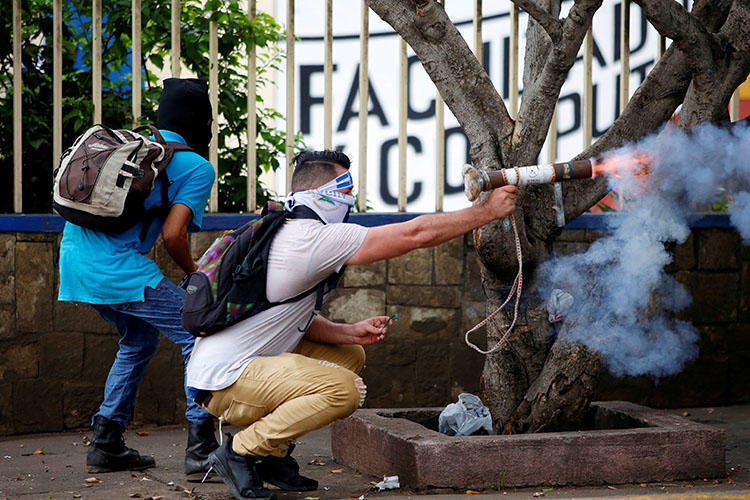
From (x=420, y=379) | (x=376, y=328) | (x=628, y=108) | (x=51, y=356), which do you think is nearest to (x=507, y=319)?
(x=376, y=328)

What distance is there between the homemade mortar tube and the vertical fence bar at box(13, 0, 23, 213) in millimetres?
3091

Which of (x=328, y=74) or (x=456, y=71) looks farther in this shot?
(x=328, y=74)

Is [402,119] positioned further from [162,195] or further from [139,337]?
[139,337]

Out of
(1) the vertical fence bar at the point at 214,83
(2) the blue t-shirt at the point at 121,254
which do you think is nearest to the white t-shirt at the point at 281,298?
(2) the blue t-shirt at the point at 121,254

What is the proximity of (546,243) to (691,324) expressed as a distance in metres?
2.31

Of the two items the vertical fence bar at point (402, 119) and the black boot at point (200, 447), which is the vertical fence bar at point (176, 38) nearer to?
the vertical fence bar at point (402, 119)

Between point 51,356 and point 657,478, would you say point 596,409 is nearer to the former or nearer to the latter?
point 657,478

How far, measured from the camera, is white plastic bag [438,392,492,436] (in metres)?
4.82

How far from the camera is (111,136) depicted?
4625 millimetres

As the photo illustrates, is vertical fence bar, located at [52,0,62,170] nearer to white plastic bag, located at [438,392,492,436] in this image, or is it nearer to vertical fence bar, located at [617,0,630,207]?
white plastic bag, located at [438,392,492,436]

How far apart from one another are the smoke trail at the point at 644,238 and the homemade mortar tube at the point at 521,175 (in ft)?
2.09

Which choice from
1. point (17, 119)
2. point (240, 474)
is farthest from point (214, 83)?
point (240, 474)

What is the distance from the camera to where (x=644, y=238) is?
16.2ft

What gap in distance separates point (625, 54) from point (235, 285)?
12.5 feet
